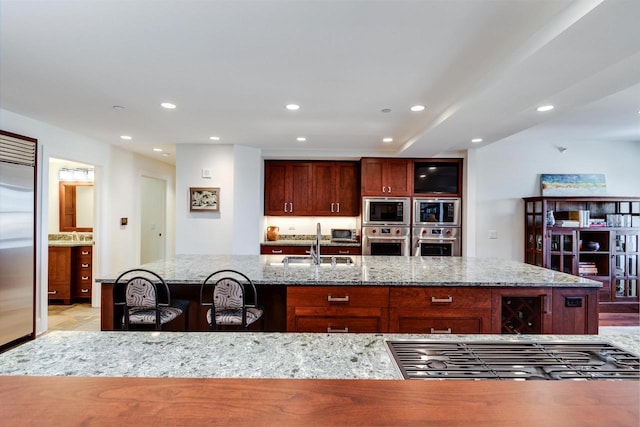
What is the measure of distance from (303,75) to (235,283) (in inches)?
59.6

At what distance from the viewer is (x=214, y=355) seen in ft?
3.23

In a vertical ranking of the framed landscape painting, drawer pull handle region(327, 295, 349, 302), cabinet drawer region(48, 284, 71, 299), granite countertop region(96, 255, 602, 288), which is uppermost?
the framed landscape painting

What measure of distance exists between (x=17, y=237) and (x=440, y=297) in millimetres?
3897

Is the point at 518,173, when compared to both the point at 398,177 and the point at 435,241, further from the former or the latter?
the point at 398,177

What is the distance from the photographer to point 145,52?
6.68ft

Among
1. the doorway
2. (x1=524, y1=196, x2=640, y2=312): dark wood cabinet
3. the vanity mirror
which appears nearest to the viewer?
(x1=524, y1=196, x2=640, y2=312): dark wood cabinet

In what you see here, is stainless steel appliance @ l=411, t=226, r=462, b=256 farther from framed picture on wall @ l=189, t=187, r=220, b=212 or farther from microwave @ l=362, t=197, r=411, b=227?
framed picture on wall @ l=189, t=187, r=220, b=212

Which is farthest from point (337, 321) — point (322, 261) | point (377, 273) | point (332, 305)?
point (322, 261)

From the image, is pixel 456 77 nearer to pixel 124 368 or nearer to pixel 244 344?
pixel 244 344

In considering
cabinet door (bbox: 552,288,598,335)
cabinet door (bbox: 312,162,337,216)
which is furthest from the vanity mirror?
cabinet door (bbox: 552,288,598,335)

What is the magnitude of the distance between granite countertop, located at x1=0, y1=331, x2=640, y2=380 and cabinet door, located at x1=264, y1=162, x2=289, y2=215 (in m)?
4.40

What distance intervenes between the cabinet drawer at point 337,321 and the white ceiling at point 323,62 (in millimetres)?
1701

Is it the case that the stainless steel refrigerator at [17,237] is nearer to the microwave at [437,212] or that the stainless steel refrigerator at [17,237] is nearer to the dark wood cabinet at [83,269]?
the dark wood cabinet at [83,269]

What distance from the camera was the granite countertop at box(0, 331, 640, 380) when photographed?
2.90 feet
